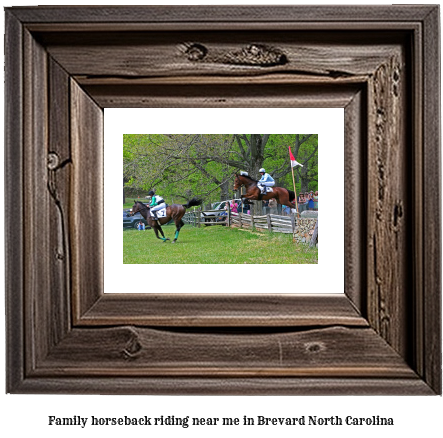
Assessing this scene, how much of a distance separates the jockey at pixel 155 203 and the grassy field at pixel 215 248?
59mm

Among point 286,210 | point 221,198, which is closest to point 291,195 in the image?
point 286,210

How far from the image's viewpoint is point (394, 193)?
4.23ft

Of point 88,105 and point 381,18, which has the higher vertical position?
point 381,18

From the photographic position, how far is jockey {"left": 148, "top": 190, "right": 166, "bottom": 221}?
1358 mm

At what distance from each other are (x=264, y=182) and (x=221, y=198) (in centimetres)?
14

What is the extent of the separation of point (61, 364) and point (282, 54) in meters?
1.06

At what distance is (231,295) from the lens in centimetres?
131

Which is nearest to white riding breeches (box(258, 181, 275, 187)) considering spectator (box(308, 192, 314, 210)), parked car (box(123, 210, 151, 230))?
spectator (box(308, 192, 314, 210))

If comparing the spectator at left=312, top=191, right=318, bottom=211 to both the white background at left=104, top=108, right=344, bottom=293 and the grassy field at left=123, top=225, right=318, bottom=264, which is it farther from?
the grassy field at left=123, top=225, right=318, bottom=264

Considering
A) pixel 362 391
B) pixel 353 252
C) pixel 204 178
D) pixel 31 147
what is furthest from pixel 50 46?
pixel 362 391

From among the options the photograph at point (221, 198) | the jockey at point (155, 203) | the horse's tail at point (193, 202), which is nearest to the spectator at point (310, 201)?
the photograph at point (221, 198)

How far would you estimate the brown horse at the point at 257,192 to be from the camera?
53.5 inches

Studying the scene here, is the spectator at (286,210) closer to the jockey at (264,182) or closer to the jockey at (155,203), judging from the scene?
the jockey at (264,182)

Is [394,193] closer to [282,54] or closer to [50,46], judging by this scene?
[282,54]
